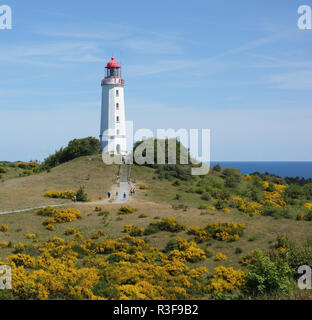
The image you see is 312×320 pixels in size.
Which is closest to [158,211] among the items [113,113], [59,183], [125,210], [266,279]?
[125,210]

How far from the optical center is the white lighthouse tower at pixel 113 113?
59.0 meters

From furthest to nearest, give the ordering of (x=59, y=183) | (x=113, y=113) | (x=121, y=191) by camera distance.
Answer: (x=113, y=113), (x=59, y=183), (x=121, y=191)

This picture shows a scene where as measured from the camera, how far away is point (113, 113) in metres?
58.8

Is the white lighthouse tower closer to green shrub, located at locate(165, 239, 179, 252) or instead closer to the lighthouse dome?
the lighthouse dome

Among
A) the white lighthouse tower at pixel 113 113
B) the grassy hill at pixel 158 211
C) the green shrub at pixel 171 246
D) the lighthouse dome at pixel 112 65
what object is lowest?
the green shrub at pixel 171 246

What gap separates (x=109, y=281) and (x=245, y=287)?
22.7 feet

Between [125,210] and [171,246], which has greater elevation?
[125,210]

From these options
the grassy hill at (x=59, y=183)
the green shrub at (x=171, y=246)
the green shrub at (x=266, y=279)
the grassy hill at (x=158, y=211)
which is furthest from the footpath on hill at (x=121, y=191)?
the green shrub at (x=266, y=279)

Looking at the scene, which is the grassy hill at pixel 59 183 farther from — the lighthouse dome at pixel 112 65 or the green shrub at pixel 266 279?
the green shrub at pixel 266 279

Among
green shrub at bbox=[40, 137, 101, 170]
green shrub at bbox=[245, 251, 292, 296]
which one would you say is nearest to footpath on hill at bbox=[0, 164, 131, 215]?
green shrub at bbox=[40, 137, 101, 170]

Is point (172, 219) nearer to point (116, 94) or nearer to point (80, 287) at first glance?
point (80, 287)

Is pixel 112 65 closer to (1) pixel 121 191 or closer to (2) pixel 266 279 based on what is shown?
(1) pixel 121 191

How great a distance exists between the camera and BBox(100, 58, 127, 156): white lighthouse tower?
58969 mm
